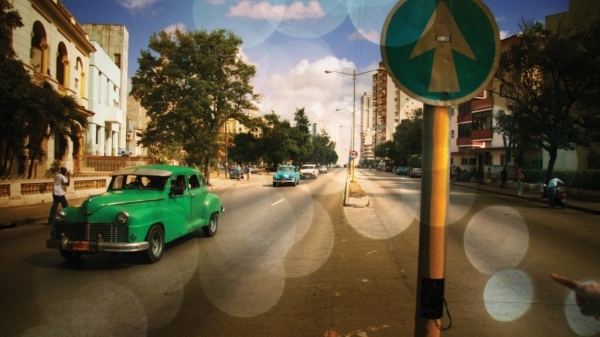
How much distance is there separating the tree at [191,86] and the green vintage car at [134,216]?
2259 centimetres

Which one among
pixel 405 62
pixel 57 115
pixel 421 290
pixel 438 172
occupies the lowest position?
pixel 421 290

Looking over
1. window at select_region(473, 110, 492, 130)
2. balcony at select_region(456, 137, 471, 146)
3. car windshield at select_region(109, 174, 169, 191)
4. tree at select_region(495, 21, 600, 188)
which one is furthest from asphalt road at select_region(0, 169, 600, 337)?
balcony at select_region(456, 137, 471, 146)

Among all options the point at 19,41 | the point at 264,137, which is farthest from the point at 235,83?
the point at 264,137

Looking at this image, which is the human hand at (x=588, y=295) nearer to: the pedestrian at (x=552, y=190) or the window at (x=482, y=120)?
the pedestrian at (x=552, y=190)

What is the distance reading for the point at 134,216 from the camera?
6613 millimetres

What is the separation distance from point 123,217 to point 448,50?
19.2 feet

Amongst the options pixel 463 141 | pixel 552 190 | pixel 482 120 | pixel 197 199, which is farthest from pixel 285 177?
pixel 463 141

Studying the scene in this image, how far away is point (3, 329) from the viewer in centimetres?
412

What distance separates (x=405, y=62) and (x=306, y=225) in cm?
980

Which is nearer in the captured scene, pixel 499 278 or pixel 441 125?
pixel 441 125

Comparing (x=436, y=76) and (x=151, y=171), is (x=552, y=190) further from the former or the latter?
(x=436, y=76)

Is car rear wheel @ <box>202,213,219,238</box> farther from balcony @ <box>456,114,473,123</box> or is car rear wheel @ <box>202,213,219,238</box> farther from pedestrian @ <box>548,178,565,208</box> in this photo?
balcony @ <box>456,114,473,123</box>

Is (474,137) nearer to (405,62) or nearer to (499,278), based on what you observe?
(499,278)

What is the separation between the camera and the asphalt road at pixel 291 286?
4.37 metres
